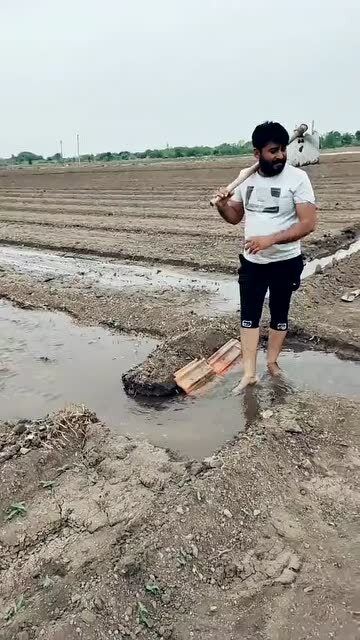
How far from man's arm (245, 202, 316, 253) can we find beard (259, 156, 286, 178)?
268mm

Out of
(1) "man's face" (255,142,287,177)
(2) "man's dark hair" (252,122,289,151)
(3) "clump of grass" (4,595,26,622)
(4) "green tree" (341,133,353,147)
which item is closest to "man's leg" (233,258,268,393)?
(1) "man's face" (255,142,287,177)

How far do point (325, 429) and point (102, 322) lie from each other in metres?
3.31

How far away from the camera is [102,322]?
652 centimetres

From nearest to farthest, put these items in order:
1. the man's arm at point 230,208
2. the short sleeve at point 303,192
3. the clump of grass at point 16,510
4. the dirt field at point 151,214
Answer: the clump of grass at point 16,510 → the short sleeve at point 303,192 → the man's arm at point 230,208 → the dirt field at point 151,214

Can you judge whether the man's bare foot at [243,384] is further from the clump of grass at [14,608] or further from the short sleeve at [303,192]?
the clump of grass at [14,608]

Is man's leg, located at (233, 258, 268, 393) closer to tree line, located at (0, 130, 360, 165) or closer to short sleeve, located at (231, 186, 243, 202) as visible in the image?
short sleeve, located at (231, 186, 243, 202)

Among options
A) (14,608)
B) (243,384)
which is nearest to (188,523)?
(14,608)

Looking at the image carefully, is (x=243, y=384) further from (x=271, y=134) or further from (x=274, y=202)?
(x=271, y=134)

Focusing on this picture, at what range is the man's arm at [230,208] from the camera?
4.11m

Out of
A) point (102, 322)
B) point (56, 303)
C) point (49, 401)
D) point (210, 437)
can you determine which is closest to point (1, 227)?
point (56, 303)

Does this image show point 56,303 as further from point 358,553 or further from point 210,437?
point 358,553

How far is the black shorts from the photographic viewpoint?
4242mm

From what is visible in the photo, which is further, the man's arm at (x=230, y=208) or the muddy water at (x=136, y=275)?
the muddy water at (x=136, y=275)

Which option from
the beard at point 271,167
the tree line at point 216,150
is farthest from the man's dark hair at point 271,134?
the tree line at point 216,150
